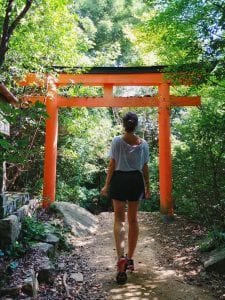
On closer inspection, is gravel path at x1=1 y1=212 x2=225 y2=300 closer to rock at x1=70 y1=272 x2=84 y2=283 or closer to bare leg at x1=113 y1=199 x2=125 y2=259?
rock at x1=70 y1=272 x2=84 y2=283

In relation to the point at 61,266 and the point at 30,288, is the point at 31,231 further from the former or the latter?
the point at 30,288

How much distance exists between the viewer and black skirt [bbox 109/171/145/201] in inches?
146

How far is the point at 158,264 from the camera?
4.70 m

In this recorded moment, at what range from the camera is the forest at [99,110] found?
4.73 m

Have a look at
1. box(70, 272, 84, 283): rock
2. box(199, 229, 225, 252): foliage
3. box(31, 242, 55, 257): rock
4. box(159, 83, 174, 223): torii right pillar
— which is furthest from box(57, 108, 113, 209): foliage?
box(70, 272, 84, 283): rock

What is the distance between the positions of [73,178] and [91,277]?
783 cm

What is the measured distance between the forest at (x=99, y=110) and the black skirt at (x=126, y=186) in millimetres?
984

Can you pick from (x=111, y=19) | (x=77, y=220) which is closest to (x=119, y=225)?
(x=77, y=220)

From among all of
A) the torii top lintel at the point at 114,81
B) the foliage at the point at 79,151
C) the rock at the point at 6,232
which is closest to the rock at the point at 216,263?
the rock at the point at 6,232

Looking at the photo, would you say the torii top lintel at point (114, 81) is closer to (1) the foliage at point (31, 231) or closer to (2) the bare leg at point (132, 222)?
(1) the foliage at point (31, 231)

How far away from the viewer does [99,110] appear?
1491 centimetres

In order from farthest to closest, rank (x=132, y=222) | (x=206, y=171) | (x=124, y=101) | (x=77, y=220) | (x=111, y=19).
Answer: (x=111, y=19)
(x=124, y=101)
(x=77, y=220)
(x=206, y=171)
(x=132, y=222)

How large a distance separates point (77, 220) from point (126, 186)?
4.07 m

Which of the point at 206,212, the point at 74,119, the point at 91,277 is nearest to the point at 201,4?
the point at 206,212
